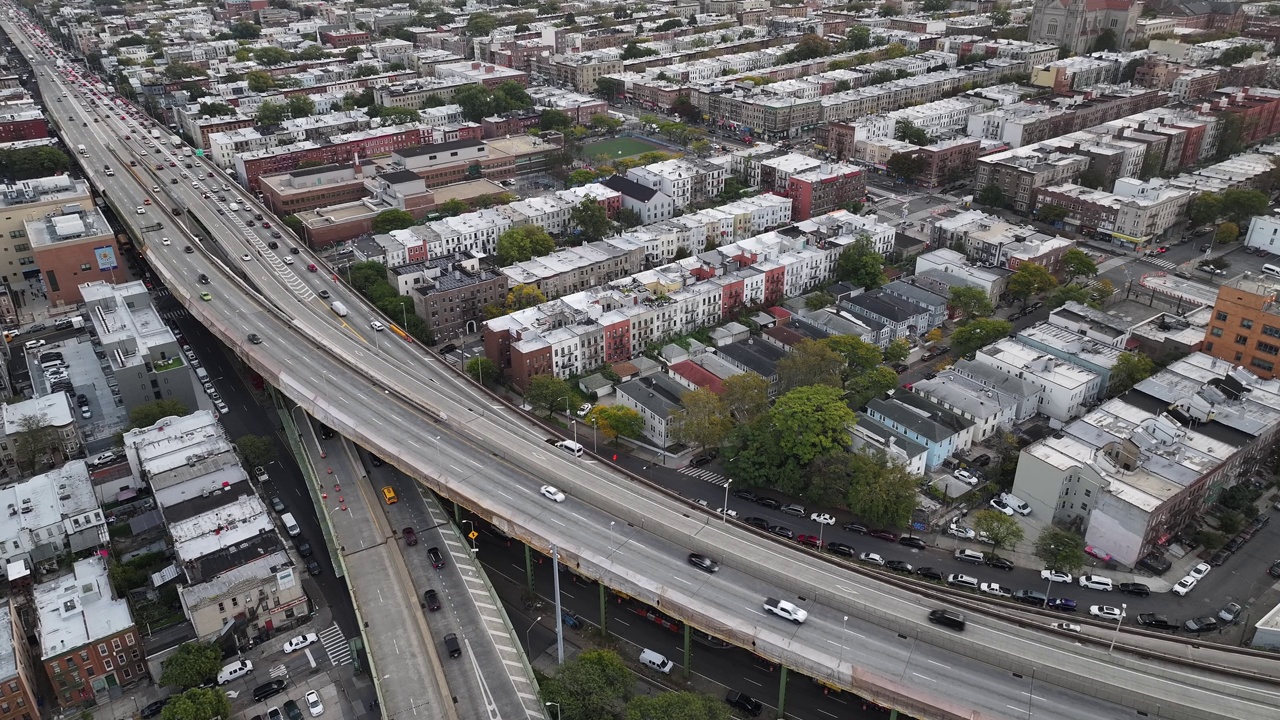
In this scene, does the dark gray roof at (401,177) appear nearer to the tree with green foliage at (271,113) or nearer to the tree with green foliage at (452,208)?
the tree with green foliage at (452,208)

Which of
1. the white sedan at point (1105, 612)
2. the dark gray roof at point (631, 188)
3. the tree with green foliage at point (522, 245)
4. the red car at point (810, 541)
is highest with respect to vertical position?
the dark gray roof at point (631, 188)

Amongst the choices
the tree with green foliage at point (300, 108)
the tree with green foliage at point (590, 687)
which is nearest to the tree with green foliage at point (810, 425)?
the tree with green foliage at point (590, 687)

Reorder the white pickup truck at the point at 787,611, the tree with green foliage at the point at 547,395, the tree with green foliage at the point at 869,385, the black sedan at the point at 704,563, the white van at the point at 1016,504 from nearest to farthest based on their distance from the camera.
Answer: the white pickup truck at the point at 787,611, the black sedan at the point at 704,563, the white van at the point at 1016,504, the tree with green foliage at the point at 869,385, the tree with green foliage at the point at 547,395

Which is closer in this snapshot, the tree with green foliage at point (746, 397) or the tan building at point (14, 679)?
the tan building at point (14, 679)

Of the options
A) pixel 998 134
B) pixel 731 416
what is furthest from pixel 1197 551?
pixel 998 134

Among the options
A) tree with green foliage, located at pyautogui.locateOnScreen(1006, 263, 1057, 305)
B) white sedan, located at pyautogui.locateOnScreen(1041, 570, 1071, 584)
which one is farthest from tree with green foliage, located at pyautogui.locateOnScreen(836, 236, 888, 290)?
white sedan, located at pyautogui.locateOnScreen(1041, 570, 1071, 584)

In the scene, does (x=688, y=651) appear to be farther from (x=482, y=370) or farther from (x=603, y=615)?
(x=482, y=370)

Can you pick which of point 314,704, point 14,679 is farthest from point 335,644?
point 14,679
